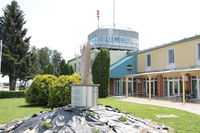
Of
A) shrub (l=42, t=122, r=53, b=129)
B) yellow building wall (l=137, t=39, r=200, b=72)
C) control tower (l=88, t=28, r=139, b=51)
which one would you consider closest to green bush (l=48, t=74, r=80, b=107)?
shrub (l=42, t=122, r=53, b=129)

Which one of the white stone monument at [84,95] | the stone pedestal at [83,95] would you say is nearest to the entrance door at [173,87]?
the white stone monument at [84,95]

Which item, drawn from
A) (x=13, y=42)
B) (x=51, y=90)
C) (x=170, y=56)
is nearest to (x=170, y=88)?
(x=170, y=56)

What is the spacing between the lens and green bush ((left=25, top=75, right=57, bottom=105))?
1514 centimetres

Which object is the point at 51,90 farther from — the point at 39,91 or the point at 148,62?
the point at 148,62

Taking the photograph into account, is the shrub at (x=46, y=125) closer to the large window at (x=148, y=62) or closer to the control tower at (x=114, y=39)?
the large window at (x=148, y=62)

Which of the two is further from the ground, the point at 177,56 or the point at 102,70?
the point at 177,56

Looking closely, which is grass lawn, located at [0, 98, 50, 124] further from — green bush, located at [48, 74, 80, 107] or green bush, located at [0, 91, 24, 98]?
green bush, located at [0, 91, 24, 98]

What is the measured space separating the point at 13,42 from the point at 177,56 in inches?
818

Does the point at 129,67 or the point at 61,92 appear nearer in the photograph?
the point at 61,92

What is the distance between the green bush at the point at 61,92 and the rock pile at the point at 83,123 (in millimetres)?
6231

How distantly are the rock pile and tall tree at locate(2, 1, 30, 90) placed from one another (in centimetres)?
2129

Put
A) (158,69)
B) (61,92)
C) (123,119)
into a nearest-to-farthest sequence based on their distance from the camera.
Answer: (123,119), (61,92), (158,69)

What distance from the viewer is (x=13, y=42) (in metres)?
27.8

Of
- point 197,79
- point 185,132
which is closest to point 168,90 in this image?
point 197,79
